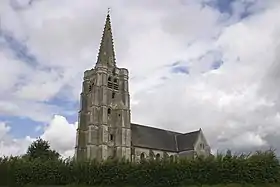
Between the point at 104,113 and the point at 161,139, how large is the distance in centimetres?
1534

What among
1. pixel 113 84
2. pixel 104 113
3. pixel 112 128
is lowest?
pixel 112 128

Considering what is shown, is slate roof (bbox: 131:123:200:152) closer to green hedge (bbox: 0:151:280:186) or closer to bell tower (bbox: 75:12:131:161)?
bell tower (bbox: 75:12:131:161)

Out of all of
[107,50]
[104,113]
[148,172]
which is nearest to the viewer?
[148,172]

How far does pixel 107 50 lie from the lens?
268 ft

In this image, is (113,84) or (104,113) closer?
(104,113)

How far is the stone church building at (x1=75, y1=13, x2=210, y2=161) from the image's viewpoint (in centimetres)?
7069

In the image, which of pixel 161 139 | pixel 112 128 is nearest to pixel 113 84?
pixel 112 128

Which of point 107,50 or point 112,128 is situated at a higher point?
point 107,50

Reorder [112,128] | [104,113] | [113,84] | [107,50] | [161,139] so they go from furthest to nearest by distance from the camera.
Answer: [107,50] < [161,139] < [113,84] < [112,128] < [104,113]

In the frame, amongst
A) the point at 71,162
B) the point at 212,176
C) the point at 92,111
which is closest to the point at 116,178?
the point at 71,162

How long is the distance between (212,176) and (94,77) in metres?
50.5

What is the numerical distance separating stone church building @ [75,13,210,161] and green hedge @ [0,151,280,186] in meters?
34.1

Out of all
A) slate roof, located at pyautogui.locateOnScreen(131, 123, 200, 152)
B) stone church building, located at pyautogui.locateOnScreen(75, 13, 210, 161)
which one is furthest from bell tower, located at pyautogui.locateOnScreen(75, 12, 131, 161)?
slate roof, located at pyautogui.locateOnScreen(131, 123, 200, 152)

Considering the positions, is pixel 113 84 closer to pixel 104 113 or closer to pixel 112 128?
pixel 104 113
